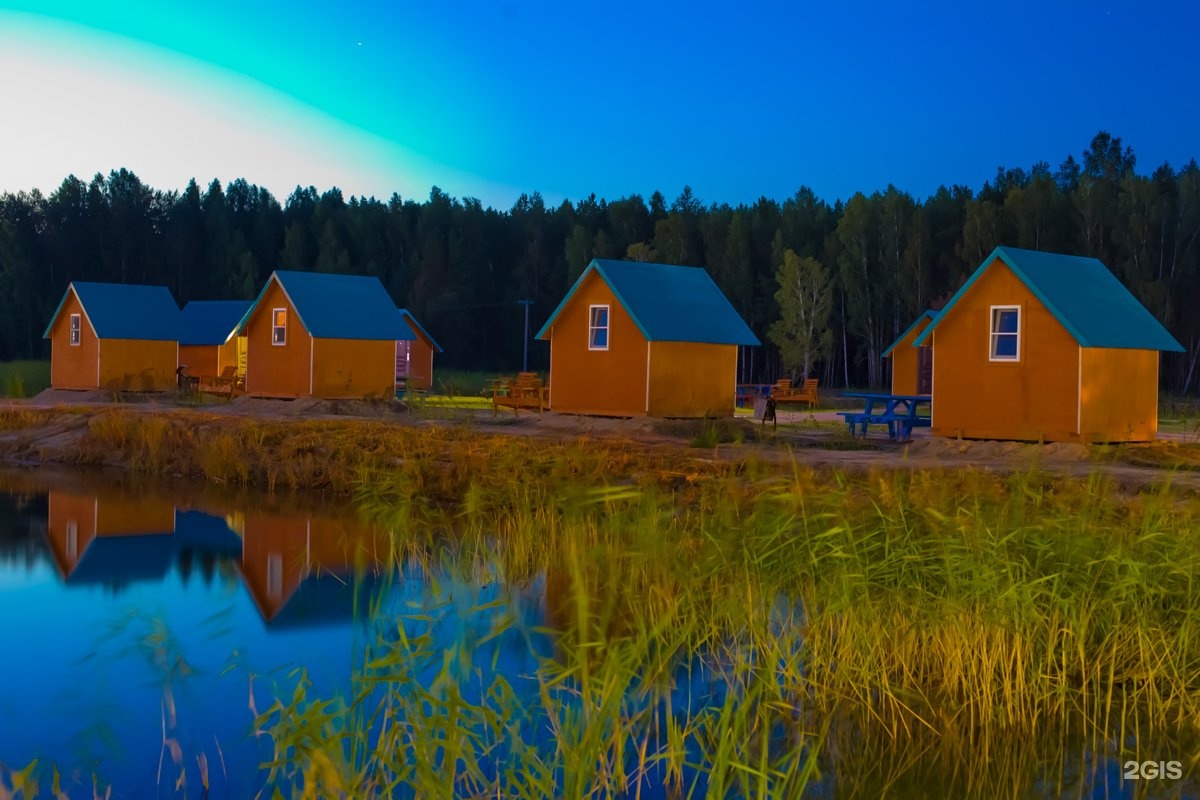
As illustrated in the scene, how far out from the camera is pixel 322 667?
9.30m

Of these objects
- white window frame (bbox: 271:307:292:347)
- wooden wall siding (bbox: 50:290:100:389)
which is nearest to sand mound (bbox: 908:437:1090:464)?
white window frame (bbox: 271:307:292:347)

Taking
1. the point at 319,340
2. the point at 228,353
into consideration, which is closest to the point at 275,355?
the point at 319,340

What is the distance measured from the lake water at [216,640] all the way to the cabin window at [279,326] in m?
19.2

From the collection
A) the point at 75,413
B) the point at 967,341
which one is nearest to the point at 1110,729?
the point at 967,341

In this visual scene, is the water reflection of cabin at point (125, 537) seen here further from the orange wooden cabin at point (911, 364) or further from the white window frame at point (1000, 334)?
the orange wooden cabin at point (911, 364)

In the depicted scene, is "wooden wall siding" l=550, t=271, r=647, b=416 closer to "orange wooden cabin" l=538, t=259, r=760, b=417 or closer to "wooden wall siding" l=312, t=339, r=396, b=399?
"orange wooden cabin" l=538, t=259, r=760, b=417

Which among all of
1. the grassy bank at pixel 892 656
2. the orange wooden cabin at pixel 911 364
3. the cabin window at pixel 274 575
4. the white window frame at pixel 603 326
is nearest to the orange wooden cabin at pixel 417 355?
the orange wooden cabin at pixel 911 364

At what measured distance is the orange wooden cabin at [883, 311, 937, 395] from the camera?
41.4 meters

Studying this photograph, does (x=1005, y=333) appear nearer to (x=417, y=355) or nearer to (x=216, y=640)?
(x=216, y=640)

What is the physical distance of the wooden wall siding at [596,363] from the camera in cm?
2856

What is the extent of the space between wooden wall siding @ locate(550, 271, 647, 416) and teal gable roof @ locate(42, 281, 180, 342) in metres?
19.1

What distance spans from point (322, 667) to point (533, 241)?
76906 millimetres

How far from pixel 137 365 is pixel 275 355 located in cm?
886

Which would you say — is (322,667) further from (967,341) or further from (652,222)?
(652,222)
